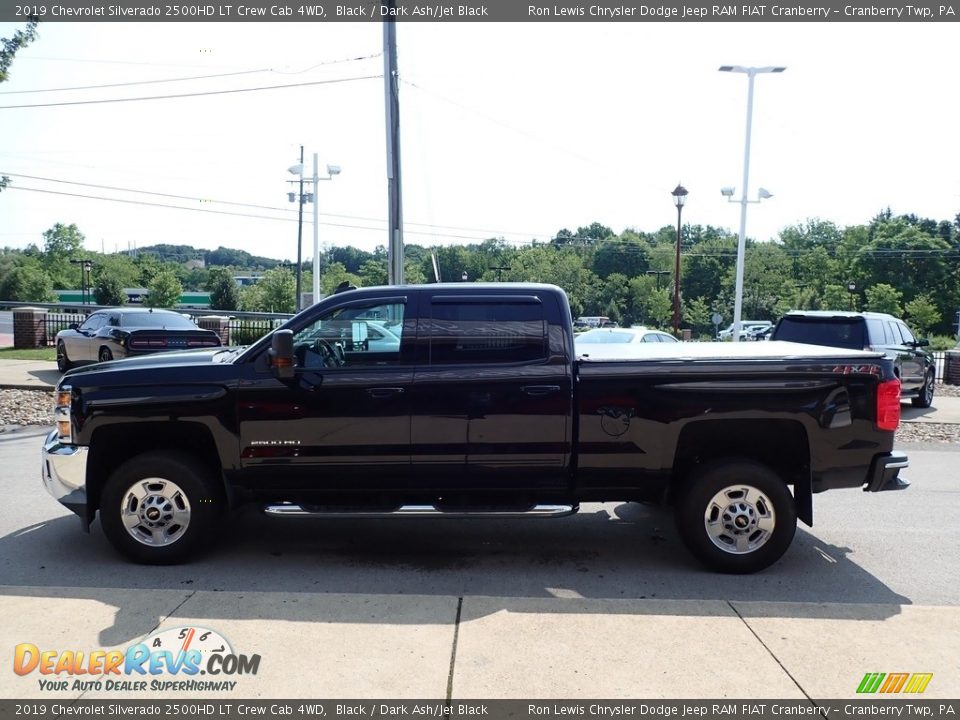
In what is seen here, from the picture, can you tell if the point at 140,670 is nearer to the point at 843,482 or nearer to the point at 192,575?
the point at 192,575

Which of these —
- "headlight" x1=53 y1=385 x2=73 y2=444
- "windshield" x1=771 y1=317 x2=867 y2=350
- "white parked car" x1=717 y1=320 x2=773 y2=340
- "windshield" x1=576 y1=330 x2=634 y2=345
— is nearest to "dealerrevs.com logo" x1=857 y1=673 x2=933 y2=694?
"headlight" x1=53 y1=385 x2=73 y2=444

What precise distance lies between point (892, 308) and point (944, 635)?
66055 mm

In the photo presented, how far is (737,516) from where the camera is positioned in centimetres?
534

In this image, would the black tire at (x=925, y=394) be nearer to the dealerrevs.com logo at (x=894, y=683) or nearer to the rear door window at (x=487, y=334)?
the rear door window at (x=487, y=334)

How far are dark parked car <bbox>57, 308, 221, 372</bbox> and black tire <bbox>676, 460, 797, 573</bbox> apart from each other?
38.1 feet

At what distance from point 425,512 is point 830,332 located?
395 inches

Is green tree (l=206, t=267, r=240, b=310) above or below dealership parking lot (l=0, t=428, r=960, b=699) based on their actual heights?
above

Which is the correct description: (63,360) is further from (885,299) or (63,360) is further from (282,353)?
(885,299)

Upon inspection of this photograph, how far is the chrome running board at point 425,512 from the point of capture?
529 cm

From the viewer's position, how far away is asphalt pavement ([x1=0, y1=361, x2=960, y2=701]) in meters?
3.70

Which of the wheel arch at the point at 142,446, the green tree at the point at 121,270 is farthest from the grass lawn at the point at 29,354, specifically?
the green tree at the point at 121,270

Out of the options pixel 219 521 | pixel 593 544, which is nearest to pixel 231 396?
pixel 219 521

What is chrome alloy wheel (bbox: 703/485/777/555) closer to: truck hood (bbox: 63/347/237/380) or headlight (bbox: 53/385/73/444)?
truck hood (bbox: 63/347/237/380)
